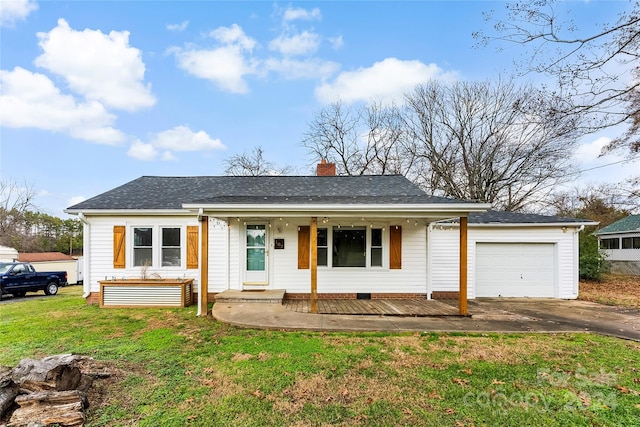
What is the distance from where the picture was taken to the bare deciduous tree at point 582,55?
4242 mm

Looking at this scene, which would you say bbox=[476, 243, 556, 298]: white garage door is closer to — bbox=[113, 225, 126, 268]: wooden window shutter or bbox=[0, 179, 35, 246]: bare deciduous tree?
bbox=[113, 225, 126, 268]: wooden window shutter

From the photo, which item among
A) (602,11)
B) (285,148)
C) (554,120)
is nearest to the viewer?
(602,11)

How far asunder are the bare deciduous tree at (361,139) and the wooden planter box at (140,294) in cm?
1498

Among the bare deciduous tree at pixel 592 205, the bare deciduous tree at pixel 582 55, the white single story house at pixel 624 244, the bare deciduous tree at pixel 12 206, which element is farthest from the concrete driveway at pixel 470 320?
the bare deciduous tree at pixel 12 206

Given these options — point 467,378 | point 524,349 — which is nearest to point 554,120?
point 524,349

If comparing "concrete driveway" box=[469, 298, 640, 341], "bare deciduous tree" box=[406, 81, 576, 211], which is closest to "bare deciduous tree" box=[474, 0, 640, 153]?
"concrete driveway" box=[469, 298, 640, 341]

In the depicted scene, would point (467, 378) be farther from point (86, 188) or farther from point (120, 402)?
point (86, 188)

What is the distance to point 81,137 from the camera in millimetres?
15773

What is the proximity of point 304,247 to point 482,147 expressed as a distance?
16.6 m

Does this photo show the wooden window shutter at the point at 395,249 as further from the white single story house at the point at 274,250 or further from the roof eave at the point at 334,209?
the roof eave at the point at 334,209

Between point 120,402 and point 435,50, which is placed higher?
point 435,50

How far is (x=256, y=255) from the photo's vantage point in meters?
8.87

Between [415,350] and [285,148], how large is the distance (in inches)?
726

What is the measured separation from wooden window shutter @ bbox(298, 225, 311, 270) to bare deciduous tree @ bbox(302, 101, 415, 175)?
13.1m
